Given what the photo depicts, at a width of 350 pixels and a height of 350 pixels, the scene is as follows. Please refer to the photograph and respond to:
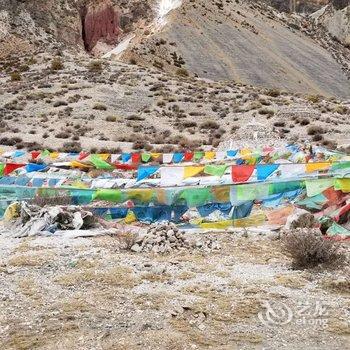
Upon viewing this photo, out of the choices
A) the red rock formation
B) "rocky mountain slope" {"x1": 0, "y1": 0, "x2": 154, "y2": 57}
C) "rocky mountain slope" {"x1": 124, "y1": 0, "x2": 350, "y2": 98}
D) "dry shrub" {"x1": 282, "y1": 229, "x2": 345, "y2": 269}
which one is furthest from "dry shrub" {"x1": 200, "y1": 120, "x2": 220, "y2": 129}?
the red rock formation

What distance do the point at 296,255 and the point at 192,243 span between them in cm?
217

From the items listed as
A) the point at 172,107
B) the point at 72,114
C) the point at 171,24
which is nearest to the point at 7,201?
the point at 72,114

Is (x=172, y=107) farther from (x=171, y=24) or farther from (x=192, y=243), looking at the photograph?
(x=171, y=24)

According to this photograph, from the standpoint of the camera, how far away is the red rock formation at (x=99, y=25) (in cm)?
7512

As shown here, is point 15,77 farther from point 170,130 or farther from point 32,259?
point 32,259

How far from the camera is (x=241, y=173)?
1424cm

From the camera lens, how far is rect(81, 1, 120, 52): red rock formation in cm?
7512

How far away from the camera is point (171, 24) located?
69.9m

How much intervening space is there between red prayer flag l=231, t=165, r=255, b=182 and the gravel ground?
13.5 feet

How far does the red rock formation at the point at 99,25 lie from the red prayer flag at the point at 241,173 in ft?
209

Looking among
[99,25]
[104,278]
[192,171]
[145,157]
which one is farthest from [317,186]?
[99,25]

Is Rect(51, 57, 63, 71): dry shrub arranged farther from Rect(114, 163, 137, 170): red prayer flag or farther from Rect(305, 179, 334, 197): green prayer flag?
Rect(305, 179, 334, 197): green prayer flag

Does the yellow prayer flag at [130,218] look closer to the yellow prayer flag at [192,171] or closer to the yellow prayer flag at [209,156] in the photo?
the yellow prayer flag at [192,171]

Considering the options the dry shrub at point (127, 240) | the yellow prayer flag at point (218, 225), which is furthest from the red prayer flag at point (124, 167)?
the dry shrub at point (127, 240)
